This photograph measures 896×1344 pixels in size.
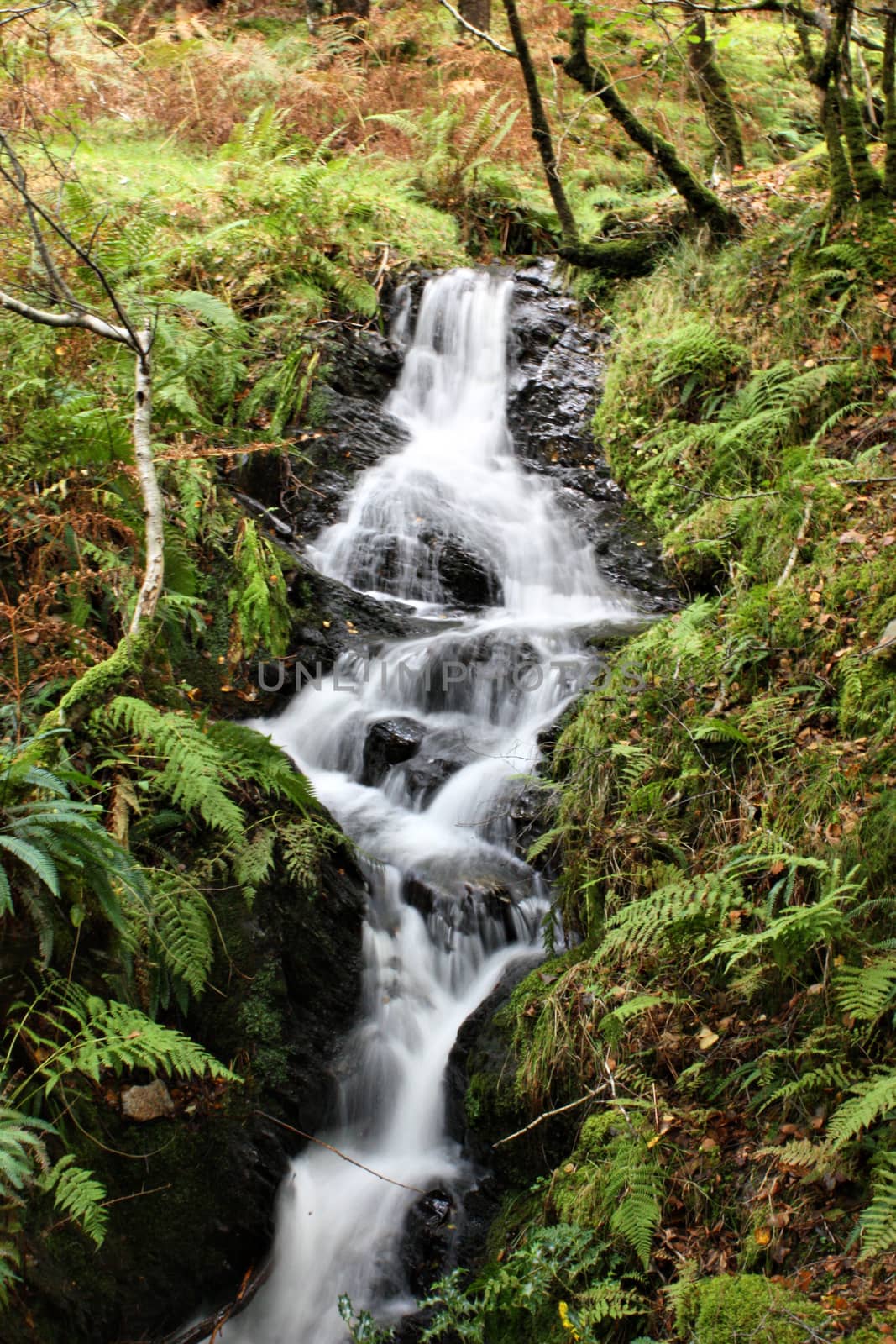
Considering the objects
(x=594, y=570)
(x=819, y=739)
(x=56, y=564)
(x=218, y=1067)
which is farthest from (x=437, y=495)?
(x=218, y=1067)

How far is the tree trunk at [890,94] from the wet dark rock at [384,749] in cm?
476

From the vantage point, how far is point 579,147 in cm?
1138

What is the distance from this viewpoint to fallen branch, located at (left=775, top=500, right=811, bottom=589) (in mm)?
4547

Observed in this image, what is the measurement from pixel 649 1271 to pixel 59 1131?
1.83 meters

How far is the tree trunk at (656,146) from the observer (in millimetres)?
7449

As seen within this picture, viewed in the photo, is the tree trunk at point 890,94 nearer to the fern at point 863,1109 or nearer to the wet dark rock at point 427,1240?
the fern at point 863,1109

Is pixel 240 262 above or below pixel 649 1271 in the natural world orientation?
above

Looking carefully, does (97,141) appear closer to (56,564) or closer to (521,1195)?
(56,564)

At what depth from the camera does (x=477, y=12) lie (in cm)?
1280

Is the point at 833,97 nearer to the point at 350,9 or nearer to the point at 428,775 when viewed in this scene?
the point at 428,775

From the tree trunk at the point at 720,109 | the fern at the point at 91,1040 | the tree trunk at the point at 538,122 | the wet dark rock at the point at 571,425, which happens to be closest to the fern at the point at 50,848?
the fern at the point at 91,1040

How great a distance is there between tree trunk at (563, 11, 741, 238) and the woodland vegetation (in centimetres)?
4

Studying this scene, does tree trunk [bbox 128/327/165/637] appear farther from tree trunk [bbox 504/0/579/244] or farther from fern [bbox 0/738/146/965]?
tree trunk [bbox 504/0/579/244]

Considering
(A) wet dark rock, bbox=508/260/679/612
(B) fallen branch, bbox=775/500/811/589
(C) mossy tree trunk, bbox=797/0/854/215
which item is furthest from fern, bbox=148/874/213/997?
(C) mossy tree trunk, bbox=797/0/854/215
